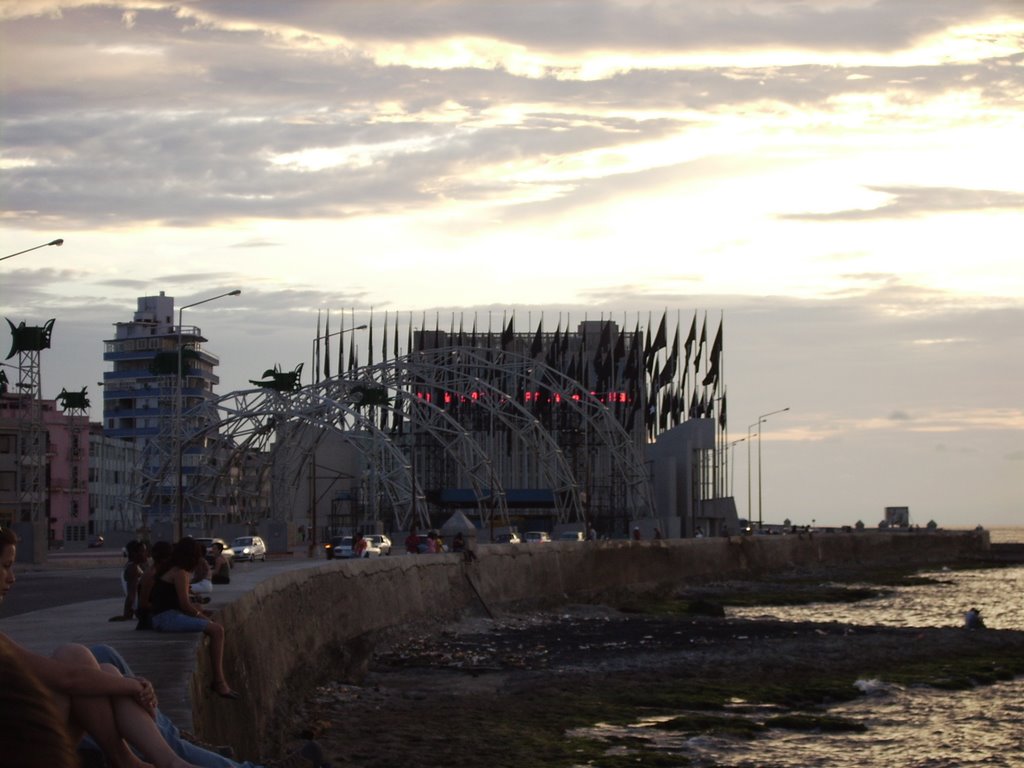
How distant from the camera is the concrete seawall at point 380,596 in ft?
57.6

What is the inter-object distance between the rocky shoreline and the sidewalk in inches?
136

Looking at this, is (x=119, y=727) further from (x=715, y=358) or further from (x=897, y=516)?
(x=897, y=516)

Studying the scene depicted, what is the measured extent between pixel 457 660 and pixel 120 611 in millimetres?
11408

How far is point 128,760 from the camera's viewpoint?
25.1ft

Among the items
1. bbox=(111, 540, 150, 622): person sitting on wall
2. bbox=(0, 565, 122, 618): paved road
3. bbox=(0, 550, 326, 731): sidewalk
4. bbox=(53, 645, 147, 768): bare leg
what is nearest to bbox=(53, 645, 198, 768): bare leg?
bbox=(53, 645, 147, 768): bare leg

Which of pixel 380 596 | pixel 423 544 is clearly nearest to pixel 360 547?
pixel 423 544

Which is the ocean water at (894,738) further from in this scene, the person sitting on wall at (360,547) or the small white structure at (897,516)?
the small white structure at (897,516)

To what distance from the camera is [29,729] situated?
8.80ft

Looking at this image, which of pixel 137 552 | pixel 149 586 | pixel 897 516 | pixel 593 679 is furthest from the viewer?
pixel 897 516

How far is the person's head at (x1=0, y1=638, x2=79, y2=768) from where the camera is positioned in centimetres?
267

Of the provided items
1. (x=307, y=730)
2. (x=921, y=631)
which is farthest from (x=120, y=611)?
(x=921, y=631)

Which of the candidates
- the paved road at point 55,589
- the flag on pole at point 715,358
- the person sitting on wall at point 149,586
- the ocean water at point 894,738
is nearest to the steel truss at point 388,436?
the flag on pole at point 715,358

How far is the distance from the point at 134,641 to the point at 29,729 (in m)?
12.6

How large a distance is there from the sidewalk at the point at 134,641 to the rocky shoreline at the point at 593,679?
3461mm
